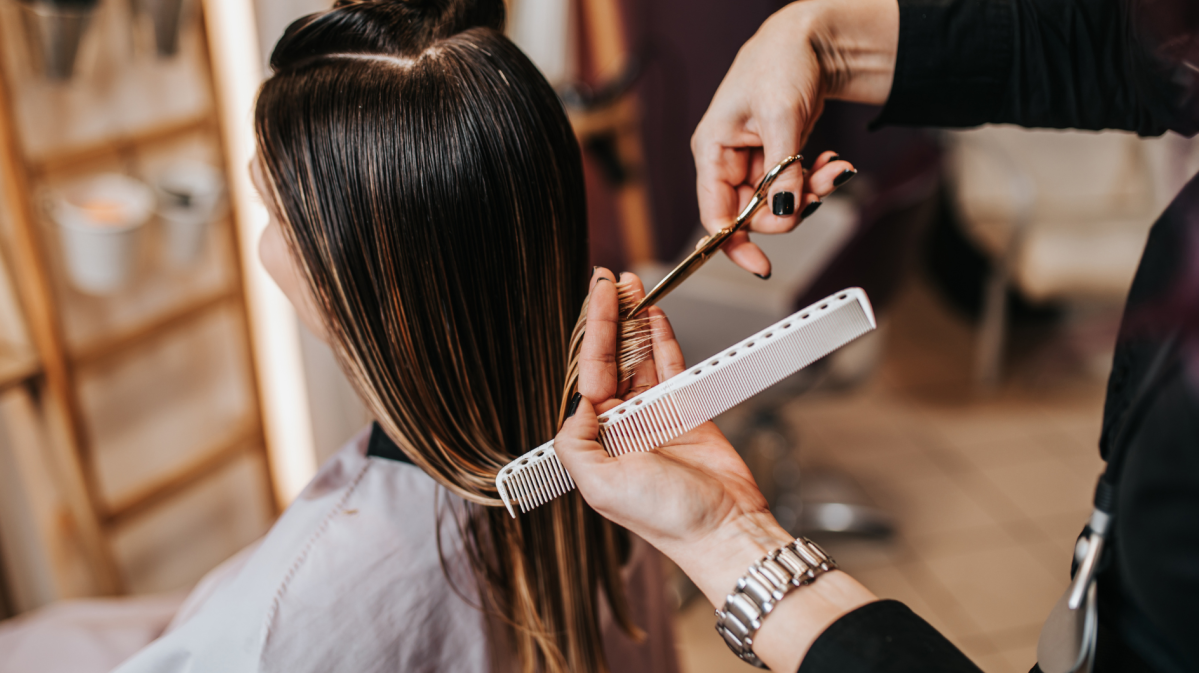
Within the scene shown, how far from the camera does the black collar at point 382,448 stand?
76 cm

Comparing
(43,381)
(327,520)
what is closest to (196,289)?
(43,381)

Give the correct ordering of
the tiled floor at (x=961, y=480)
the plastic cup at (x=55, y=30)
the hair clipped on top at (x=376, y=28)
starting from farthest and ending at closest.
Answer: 1. the tiled floor at (x=961, y=480)
2. the plastic cup at (x=55, y=30)
3. the hair clipped on top at (x=376, y=28)

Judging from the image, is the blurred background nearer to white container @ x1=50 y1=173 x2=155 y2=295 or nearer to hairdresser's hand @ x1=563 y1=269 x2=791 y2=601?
white container @ x1=50 y1=173 x2=155 y2=295

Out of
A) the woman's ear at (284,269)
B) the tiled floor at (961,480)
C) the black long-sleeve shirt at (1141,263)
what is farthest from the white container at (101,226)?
the tiled floor at (961,480)

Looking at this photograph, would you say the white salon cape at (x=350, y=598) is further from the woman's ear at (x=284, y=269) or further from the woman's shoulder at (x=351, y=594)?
the woman's ear at (x=284, y=269)

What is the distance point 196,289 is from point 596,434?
53.4 inches

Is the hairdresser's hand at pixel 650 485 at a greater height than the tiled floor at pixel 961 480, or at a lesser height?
greater

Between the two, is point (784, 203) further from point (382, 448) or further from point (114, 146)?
point (114, 146)

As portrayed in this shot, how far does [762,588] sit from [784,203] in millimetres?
279

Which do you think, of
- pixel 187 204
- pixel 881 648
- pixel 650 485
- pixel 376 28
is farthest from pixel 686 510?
pixel 187 204

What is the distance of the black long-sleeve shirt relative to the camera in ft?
1.44

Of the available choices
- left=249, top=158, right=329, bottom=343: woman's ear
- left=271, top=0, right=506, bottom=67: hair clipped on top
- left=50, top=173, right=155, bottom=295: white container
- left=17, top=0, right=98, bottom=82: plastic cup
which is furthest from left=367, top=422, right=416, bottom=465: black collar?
left=17, top=0, right=98, bottom=82: plastic cup

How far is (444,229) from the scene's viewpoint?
24.7 inches

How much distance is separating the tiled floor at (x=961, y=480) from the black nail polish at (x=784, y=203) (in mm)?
1075
